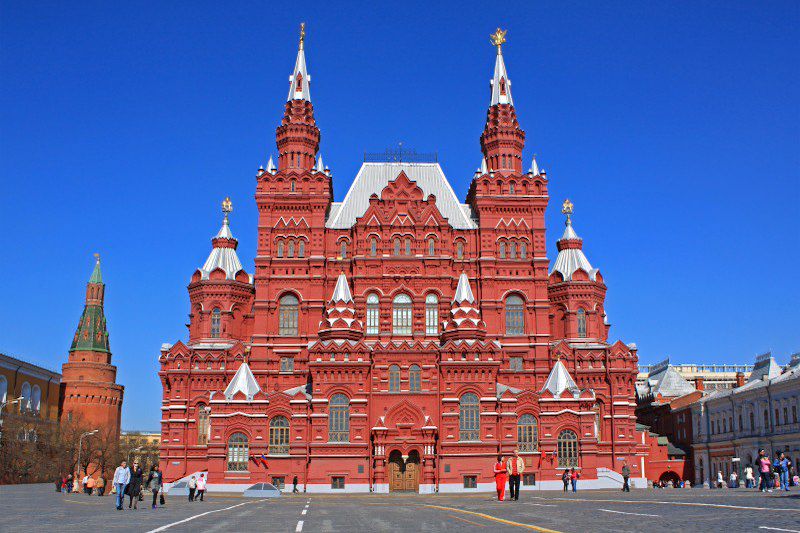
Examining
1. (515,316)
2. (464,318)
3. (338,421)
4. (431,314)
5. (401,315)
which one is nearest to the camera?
(338,421)

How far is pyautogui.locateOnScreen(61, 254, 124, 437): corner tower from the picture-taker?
129 metres

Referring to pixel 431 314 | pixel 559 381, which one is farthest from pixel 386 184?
pixel 559 381

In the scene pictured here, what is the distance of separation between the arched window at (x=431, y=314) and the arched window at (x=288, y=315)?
1190 centimetres

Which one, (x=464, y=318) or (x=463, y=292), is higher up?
(x=463, y=292)

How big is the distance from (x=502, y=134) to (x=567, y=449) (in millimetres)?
30904

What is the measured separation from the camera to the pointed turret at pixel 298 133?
3118 inches

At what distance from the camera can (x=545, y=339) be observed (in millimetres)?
73750

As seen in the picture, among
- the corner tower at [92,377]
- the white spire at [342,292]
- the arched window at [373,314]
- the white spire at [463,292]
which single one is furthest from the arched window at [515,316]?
the corner tower at [92,377]

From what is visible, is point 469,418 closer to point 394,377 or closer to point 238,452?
point 394,377

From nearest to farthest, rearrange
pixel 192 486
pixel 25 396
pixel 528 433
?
pixel 192 486, pixel 528 433, pixel 25 396

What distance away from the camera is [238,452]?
6744 cm

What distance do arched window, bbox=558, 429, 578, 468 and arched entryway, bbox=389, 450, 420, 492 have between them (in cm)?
1195

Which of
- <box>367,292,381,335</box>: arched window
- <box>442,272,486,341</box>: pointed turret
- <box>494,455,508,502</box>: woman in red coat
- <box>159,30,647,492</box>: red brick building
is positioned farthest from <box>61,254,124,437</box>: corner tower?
<box>494,455,508,502</box>: woman in red coat

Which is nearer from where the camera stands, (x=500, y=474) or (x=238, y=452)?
(x=500, y=474)
